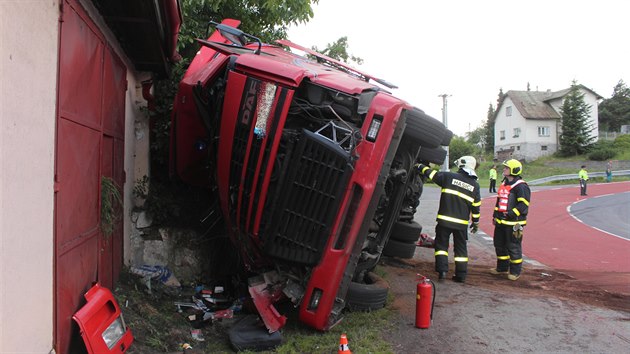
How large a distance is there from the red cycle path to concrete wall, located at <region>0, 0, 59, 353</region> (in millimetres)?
7375

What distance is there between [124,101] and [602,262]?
26.5 feet

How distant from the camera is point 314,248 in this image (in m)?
3.60

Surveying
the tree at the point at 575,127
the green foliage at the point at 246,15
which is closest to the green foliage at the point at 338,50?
the green foliage at the point at 246,15

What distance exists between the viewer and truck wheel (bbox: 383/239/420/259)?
573 cm

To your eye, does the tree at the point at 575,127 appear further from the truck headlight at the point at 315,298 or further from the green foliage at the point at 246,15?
the truck headlight at the point at 315,298

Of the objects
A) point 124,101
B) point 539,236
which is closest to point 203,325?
point 124,101

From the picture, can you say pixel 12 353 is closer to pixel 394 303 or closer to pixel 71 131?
pixel 71 131

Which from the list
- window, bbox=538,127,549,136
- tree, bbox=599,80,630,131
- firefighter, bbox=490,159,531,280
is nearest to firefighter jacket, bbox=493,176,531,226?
firefighter, bbox=490,159,531,280

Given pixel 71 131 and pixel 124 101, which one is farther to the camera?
pixel 124 101

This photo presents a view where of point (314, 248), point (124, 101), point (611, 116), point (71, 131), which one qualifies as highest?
point (611, 116)

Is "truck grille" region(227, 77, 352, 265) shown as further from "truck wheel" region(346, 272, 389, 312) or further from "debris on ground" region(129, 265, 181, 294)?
"debris on ground" region(129, 265, 181, 294)

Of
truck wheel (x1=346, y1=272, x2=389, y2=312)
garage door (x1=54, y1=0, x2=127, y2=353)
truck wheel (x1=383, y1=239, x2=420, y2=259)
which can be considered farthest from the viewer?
truck wheel (x1=383, y1=239, x2=420, y2=259)

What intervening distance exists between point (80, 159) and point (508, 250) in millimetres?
5448

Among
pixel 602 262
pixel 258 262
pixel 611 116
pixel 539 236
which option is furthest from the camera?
pixel 611 116
